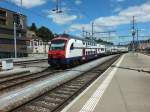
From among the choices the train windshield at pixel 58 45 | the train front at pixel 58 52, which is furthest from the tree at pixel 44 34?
the train front at pixel 58 52

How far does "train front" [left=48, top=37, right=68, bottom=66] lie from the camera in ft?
93.6

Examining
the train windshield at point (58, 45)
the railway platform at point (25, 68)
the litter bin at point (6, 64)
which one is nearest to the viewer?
the railway platform at point (25, 68)

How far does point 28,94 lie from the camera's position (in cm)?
1387

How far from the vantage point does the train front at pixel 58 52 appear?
28.5 m

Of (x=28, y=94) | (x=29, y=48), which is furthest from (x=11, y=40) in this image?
(x=28, y=94)

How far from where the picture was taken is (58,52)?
28.8m

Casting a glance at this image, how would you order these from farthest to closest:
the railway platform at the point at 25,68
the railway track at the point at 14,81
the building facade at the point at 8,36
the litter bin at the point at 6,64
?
the building facade at the point at 8,36, the litter bin at the point at 6,64, the railway platform at the point at 25,68, the railway track at the point at 14,81

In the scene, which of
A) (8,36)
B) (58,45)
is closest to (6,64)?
(58,45)

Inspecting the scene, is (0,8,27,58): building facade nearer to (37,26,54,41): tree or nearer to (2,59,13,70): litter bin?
(2,59,13,70): litter bin

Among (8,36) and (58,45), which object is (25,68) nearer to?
(58,45)

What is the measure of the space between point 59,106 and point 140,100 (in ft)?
9.77

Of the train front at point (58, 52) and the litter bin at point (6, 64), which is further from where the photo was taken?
the train front at point (58, 52)

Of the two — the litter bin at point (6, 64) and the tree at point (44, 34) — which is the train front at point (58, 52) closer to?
the litter bin at point (6, 64)

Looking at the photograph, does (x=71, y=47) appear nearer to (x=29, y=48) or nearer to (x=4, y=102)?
(x=4, y=102)
